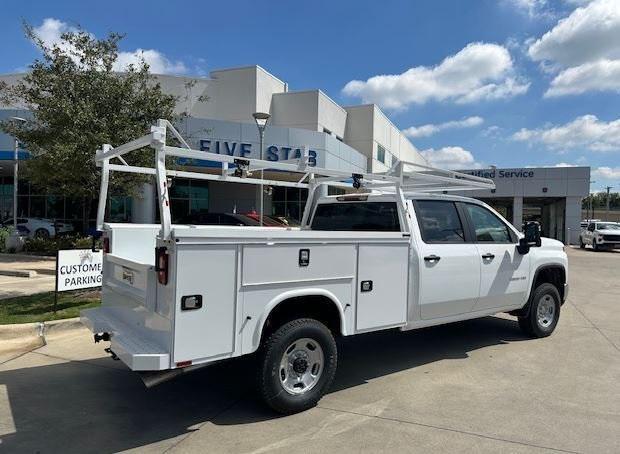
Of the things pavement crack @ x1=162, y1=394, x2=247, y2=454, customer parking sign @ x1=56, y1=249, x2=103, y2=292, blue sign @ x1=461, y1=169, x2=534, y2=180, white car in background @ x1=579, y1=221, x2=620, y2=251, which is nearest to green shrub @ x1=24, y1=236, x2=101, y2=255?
customer parking sign @ x1=56, y1=249, x2=103, y2=292

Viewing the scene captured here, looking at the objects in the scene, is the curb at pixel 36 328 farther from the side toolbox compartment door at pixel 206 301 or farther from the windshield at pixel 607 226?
the windshield at pixel 607 226

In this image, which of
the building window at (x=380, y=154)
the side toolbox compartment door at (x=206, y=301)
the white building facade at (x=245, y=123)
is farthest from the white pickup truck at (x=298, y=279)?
the building window at (x=380, y=154)

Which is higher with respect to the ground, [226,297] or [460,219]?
[460,219]

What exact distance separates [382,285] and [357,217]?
134 cm

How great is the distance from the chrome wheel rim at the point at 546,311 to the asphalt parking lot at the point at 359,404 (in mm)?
436

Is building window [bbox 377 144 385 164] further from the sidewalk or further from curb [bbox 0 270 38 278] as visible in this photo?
curb [bbox 0 270 38 278]

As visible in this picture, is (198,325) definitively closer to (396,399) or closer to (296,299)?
(296,299)

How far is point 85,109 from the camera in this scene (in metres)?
11.6

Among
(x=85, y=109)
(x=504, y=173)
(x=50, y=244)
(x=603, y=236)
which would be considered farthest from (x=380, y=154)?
(x=85, y=109)

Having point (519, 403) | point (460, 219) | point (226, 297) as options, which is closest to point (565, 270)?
point (460, 219)

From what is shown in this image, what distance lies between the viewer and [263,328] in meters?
4.33

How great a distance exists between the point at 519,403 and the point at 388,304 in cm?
151

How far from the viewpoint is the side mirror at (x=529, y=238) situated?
6.51 m

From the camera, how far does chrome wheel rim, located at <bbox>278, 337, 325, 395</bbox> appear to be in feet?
14.5
